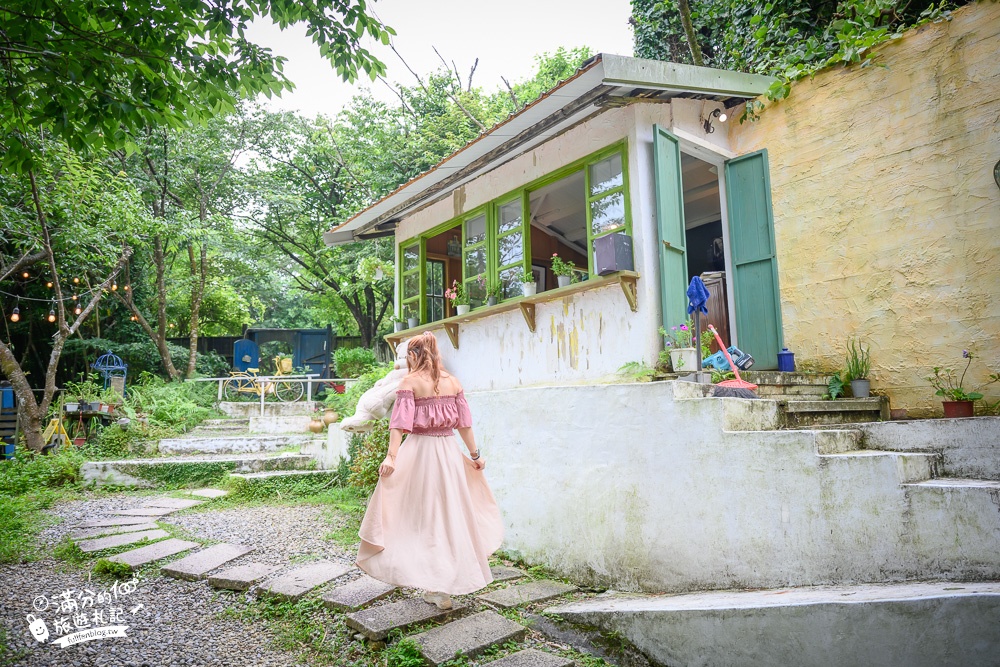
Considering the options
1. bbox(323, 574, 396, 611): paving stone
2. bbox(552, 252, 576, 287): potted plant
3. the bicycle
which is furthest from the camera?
the bicycle

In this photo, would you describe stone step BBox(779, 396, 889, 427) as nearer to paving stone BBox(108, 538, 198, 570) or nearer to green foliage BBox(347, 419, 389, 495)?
green foliage BBox(347, 419, 389, 495)

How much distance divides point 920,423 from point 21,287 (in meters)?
17.2

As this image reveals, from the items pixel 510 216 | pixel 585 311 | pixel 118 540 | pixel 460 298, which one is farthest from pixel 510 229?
pixel 118 540

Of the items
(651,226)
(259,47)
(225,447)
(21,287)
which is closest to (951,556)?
(651,226)

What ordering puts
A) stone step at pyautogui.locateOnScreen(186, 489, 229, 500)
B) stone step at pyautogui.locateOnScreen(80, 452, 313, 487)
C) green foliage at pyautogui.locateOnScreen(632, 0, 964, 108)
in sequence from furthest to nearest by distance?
stone step at pyautogui.locateOnScreen(80, 452, 313, 487) → stone step at pyautogui.locateOnScreen(186, 489, 229, 500) → green foliage at pyautogui.locateOnScreen(632, 0, 964, 108)

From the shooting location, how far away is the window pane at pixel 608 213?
5.54m

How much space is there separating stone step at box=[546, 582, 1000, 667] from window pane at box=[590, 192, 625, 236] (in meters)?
3.37

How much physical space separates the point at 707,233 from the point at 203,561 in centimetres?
801

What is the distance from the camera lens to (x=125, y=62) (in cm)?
360

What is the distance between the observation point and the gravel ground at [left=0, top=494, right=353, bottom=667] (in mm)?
3395

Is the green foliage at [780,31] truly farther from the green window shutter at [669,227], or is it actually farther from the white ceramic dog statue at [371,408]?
the white ceramic dog statue at [371,408]

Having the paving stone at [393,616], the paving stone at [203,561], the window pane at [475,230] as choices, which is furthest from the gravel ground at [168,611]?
the window pane at [475,230]

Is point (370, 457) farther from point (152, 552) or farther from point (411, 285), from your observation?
point (152, 552)

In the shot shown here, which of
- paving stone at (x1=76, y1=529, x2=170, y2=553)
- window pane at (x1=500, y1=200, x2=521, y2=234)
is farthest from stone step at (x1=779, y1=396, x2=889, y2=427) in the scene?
paving stone at (x1=76, y1=529, x2=170, y2=553)
